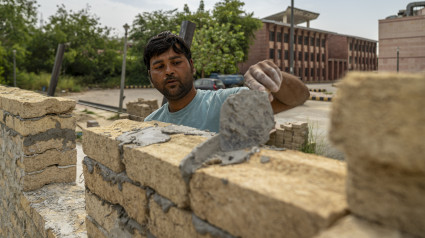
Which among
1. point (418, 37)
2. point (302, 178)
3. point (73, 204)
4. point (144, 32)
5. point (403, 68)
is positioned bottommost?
point (73, 204)

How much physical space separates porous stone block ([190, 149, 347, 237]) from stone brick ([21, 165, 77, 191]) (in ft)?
9.14

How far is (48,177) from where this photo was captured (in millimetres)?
3502

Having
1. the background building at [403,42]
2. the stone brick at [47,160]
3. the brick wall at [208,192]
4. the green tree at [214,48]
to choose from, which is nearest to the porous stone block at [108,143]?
the brick wall at [208,192]

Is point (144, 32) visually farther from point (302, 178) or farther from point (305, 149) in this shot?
point (302, 178)

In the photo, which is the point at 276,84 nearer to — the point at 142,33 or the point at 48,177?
the point at 48,177

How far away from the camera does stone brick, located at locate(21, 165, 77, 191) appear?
11.0 feet

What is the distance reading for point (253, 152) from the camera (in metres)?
1.30

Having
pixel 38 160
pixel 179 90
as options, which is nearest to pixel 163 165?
pixel 179 90

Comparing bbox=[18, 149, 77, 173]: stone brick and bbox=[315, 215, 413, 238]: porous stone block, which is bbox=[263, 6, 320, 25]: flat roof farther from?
bbox=[315, 215, 413, 238]: porous stone block

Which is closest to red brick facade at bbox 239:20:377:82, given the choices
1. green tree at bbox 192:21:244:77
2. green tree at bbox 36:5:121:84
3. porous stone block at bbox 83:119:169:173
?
green tree at bbox 192:21:244:77

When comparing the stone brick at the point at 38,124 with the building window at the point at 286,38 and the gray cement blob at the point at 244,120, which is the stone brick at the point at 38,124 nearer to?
the gray cement blob at the point at 244,120

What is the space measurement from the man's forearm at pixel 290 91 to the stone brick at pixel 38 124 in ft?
7.54

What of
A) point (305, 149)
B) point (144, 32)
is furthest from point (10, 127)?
point (144, 32)

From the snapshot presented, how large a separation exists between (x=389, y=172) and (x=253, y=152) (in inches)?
23.4
